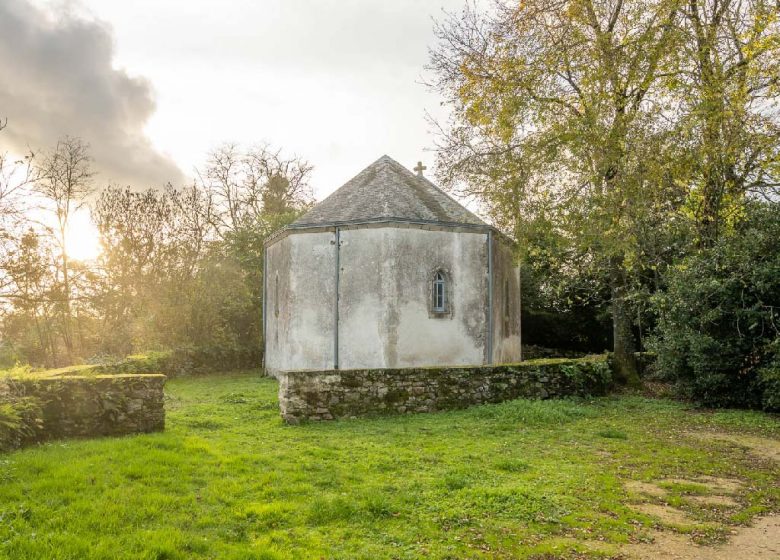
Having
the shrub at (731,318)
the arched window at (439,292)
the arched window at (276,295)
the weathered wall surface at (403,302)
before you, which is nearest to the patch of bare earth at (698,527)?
the shrub at (731,318)

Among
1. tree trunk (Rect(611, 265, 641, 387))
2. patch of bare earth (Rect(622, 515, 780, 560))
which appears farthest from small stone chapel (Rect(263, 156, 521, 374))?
patch of bare earth (Rect(622, 515, 780, 560))

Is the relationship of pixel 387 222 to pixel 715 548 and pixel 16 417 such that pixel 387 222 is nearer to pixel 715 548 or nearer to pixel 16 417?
pixel 16 417

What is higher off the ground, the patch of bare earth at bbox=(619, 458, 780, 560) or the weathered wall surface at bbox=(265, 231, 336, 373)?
the weathered wall surface at bbox=(265, 231, 336, 373)

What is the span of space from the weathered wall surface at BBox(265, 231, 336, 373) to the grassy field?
22.5 feet

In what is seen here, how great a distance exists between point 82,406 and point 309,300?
377 inches

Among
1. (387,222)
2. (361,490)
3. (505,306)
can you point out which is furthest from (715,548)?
(505,306)

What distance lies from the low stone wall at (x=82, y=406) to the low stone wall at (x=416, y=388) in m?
2.81

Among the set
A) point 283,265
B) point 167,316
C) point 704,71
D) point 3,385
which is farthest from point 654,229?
point 167,316

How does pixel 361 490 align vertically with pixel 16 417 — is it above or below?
below

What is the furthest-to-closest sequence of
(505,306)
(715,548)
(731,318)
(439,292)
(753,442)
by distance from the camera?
(505,306) < (439,292) < (731,318) < (753,442) < (715,548)

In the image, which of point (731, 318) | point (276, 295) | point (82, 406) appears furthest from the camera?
point (276, 295)

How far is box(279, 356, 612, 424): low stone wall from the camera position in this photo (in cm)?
1175

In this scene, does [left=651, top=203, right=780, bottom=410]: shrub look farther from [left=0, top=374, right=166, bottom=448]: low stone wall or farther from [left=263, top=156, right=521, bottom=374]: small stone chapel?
[left=0, top=374, right=166, bottom=448]: low stone wall

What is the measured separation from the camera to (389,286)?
1741 centimetres
